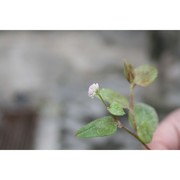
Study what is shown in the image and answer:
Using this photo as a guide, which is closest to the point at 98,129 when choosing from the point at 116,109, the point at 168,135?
the point at 116,109

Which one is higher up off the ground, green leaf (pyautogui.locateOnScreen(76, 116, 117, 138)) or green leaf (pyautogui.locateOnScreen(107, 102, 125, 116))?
green leaf (pyautogui.locateOnScreen(107, 102, 125, 116))

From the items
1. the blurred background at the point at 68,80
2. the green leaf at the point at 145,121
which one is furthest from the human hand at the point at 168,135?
the blurred background at the point at 68,80

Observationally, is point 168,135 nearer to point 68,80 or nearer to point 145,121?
point 145,121

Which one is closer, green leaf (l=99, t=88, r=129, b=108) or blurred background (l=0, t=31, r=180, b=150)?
green leaf (l=99, t=88, r=129, b=108)

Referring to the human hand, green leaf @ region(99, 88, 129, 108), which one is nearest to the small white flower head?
green leaf @ region(99, 88, 129, 108)

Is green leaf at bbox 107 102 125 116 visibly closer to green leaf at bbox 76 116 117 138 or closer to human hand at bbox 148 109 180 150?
green leaf at bbox 76 116 117 138
